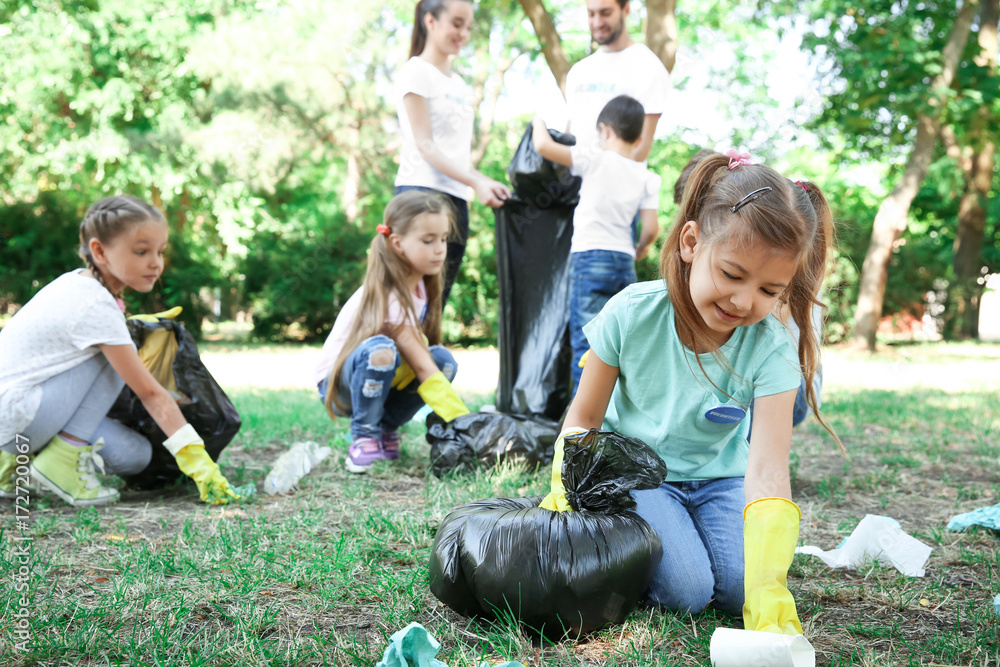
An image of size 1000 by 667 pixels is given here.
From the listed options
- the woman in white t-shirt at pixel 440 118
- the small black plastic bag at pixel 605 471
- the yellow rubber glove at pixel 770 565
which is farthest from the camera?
the woman in white t-shirt at pixel 440 118

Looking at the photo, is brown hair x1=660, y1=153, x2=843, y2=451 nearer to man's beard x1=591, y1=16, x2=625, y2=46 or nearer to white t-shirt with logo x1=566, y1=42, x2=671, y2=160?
white t-shirt with logo x1=566, y1=42, x2=671, y2=160

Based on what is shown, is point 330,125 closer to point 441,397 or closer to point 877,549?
point 441,397

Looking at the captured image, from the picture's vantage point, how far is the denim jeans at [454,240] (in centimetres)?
355

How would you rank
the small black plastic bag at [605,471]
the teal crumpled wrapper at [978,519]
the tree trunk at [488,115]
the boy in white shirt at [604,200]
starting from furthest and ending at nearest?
1. the tree trunk at [488,115]
2. the boy in white shirt at [604,200]
3. the teal crumpled wrapper at [978,519]
4. the small black plastic bag at [605,471]

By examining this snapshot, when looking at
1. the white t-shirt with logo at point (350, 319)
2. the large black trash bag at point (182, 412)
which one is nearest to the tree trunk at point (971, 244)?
the white t-shirt with logo at point (350, 319)

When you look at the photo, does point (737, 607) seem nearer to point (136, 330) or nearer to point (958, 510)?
point (958, 510)

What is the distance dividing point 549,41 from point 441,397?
5.06 meters

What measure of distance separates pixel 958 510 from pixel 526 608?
1898 mm

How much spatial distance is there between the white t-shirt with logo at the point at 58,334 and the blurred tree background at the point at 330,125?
7.86 metres

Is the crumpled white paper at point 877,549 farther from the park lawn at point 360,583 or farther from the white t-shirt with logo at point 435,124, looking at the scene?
the white t-shirt with logo at point 435,124

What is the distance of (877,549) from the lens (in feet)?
6.82

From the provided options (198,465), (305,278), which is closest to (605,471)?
(198,465)

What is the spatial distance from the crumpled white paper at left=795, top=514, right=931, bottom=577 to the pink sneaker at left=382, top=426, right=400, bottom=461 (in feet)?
5.74

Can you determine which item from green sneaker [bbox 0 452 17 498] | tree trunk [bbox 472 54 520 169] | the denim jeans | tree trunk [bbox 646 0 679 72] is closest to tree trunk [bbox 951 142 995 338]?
tree trunk [bbox 472 54 520 169]
